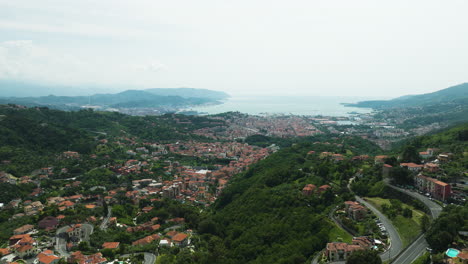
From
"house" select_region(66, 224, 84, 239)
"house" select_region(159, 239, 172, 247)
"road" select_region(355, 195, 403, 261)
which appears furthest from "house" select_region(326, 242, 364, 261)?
"house" select_region(66, 224, 84, 239)

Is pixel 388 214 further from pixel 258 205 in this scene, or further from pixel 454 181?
pixel 258 205

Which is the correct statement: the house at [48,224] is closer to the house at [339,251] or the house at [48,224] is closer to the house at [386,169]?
the house at [339,251]

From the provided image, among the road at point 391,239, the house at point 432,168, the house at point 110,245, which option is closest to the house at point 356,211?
the road at point 391,239

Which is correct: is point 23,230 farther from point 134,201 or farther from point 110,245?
point 134,201

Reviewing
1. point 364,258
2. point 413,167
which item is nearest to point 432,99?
point 413,167

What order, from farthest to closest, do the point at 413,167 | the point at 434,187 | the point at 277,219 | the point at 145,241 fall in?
the point at 413,167 → the point at 277,219 → the point at 145,241 → the point at 434,187

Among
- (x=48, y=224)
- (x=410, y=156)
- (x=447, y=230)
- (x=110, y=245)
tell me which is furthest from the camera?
(x=410, y=156)
